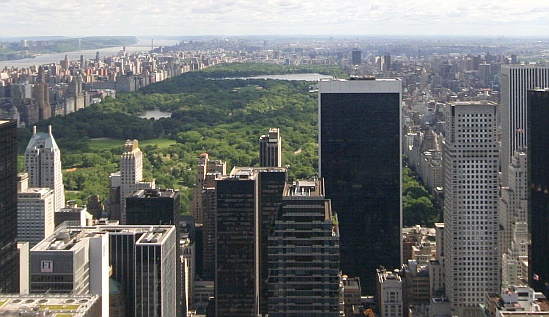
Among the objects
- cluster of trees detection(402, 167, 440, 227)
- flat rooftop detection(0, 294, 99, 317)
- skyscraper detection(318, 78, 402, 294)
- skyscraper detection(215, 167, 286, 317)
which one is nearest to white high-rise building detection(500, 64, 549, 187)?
cluster of trees detection(402, 167, 440, 227)

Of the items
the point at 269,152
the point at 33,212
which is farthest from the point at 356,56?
the point at 33,212

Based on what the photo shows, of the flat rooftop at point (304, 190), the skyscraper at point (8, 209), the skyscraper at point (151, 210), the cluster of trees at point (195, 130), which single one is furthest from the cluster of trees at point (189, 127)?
the flat rooftop at point (304, 190)

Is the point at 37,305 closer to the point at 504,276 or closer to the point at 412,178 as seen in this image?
the point at 504,276

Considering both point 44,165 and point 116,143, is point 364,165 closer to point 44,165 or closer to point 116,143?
point 44,165

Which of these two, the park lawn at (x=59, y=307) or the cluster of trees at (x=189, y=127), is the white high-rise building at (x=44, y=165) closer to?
the cluster of trees at (x=189, y=127)

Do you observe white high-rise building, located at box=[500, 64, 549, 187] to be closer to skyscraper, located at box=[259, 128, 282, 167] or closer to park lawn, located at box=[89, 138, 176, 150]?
skyscraper, located at box=[259, 128, 282, 167]

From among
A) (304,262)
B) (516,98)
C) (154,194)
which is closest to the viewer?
(304,262)
